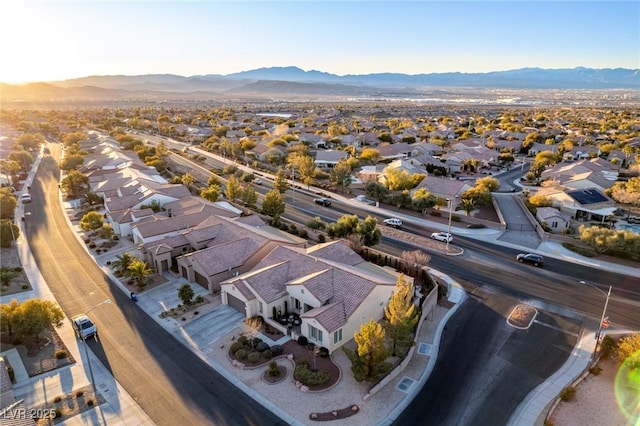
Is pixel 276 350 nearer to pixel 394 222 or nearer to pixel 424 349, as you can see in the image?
pixel 424 349

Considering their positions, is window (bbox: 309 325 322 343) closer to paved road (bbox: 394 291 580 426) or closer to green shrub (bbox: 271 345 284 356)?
green shrub (bbox: 271 345 284 356)

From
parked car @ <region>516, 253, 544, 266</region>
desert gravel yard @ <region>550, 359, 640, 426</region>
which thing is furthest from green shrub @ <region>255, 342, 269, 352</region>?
parked car @ <region>516, 253, 544, 266</region>

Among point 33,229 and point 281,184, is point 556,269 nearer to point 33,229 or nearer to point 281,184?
point 281,184

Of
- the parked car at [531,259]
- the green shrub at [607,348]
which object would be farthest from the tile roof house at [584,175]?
the green shrub at [607,348]

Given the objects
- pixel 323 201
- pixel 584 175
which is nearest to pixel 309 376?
pixel 323 201

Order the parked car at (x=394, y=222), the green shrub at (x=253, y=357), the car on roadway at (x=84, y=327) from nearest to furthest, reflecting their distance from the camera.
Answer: the green shrub at (x=253, y=357), the car on roadway at (x=84, y=327), the parked car at (x=394, y=222)

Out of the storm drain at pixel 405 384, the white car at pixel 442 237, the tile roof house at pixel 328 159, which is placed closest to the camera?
the storm drain at pixel 405 384

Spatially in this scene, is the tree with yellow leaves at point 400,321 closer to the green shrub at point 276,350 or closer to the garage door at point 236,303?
the green shrub at point 276,350
